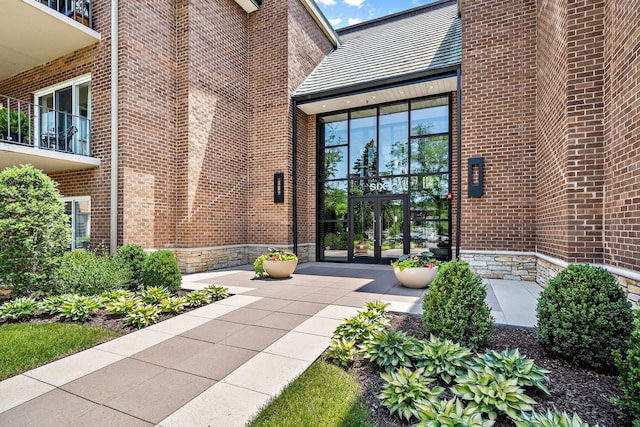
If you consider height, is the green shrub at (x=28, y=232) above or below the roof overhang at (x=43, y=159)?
→ below

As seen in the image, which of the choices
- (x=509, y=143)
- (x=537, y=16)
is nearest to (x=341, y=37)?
(x=537, y=16)

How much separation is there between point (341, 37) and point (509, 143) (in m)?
10.8

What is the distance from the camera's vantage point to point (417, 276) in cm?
664

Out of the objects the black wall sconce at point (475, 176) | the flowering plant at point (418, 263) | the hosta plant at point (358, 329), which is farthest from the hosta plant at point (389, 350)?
the black wall sconce at point (475, 176)

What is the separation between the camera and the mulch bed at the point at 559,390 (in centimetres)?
232

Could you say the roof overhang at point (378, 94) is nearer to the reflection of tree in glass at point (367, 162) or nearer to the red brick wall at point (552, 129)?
the reflection of tree in glass at point (367, 162)

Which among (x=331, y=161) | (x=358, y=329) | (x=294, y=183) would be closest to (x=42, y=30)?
(x=294, y=183)

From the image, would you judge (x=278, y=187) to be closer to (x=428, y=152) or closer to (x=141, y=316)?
(x=428, y=152)

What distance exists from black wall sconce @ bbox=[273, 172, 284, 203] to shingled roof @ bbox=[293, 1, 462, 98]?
8.98 ft

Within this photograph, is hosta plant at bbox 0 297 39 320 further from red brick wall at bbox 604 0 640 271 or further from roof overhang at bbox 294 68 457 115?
roof overhang at bbox 294 68 457 115

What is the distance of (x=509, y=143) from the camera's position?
297 inches

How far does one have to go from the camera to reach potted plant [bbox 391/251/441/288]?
6.64 m

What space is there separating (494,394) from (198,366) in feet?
8.72

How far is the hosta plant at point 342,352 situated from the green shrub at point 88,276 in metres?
4.73
